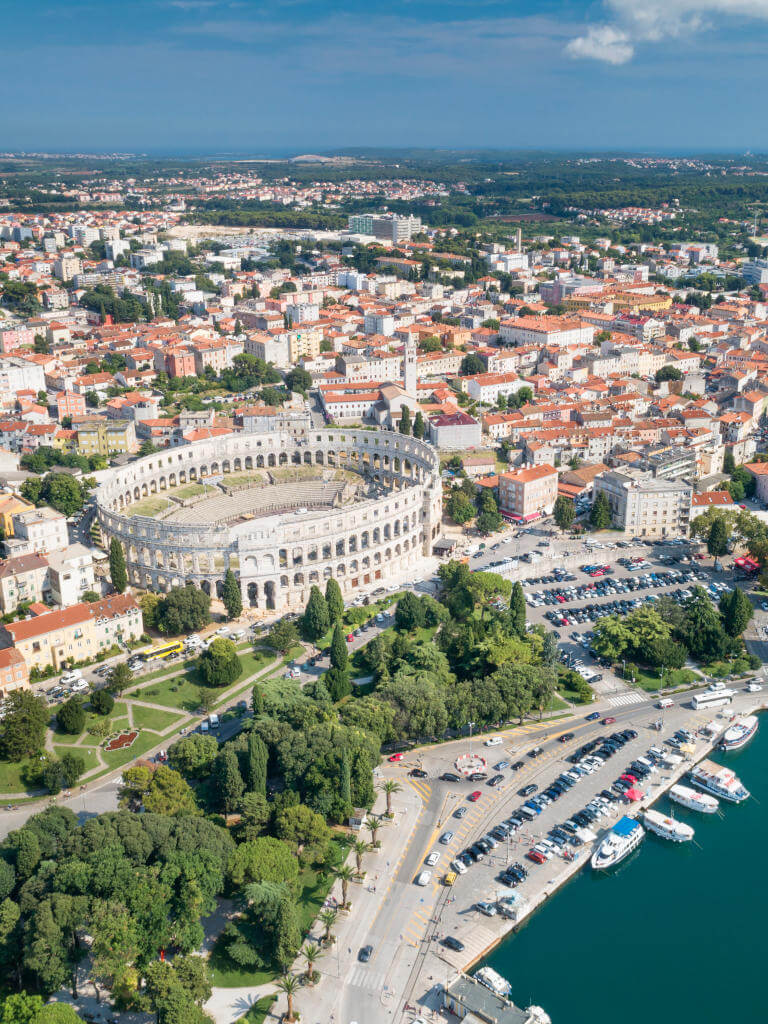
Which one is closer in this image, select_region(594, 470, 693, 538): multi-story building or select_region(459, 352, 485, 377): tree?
select_region(594, 470, 693, 538): multi-story building

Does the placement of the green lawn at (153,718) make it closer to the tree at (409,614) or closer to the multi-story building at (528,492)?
the tree at (409,614)

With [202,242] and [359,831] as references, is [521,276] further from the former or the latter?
[359,831]

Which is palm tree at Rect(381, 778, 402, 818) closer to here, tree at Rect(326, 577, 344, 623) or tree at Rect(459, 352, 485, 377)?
tree at Rect(326, 577, 344, 623)

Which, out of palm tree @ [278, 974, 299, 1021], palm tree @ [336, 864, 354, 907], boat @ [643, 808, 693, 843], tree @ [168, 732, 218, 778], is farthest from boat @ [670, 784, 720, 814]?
tree @ [168, 732, 218, 778]

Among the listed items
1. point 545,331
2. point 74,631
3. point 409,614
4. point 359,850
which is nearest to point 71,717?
point 74,631

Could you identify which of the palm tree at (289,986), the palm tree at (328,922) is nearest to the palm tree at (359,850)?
the palm tree at (328,922)

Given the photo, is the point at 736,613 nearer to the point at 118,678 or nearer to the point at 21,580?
the point at 118,678
